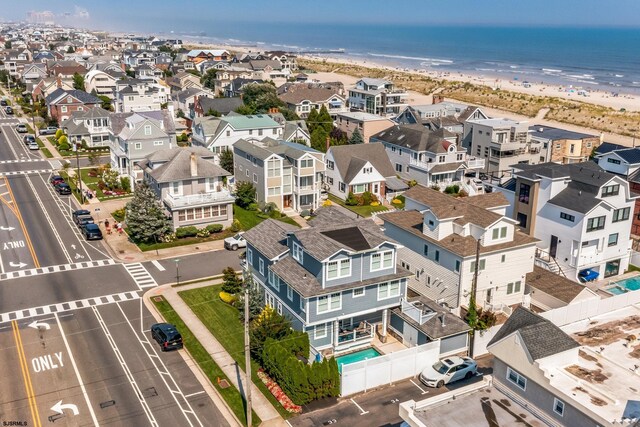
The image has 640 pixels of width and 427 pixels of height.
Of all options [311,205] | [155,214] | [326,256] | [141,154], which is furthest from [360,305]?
[141,154]

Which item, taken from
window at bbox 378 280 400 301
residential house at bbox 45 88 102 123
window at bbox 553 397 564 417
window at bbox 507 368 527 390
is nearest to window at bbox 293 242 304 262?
window at bbox 378 280 400 301

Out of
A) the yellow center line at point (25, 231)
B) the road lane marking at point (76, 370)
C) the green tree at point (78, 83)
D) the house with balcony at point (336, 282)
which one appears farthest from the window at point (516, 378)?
the green tree at point (78, 83)

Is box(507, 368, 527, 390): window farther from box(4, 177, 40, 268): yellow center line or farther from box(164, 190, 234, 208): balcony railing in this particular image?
box(4, 177, 40, 268): yellow center line

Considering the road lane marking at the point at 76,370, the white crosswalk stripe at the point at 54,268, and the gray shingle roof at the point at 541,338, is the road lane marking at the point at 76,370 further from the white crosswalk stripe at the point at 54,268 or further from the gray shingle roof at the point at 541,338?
the gray shingle roof at the point at 541,338

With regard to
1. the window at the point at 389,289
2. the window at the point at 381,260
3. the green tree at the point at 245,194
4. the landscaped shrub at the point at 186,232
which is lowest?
the landscaped shrub at the point at 186,232

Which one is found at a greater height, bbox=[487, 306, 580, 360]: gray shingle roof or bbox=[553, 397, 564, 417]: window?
bbox=[487, 306, 580, 360]: gray shingle roof

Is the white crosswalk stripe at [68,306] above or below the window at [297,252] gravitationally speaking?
below
